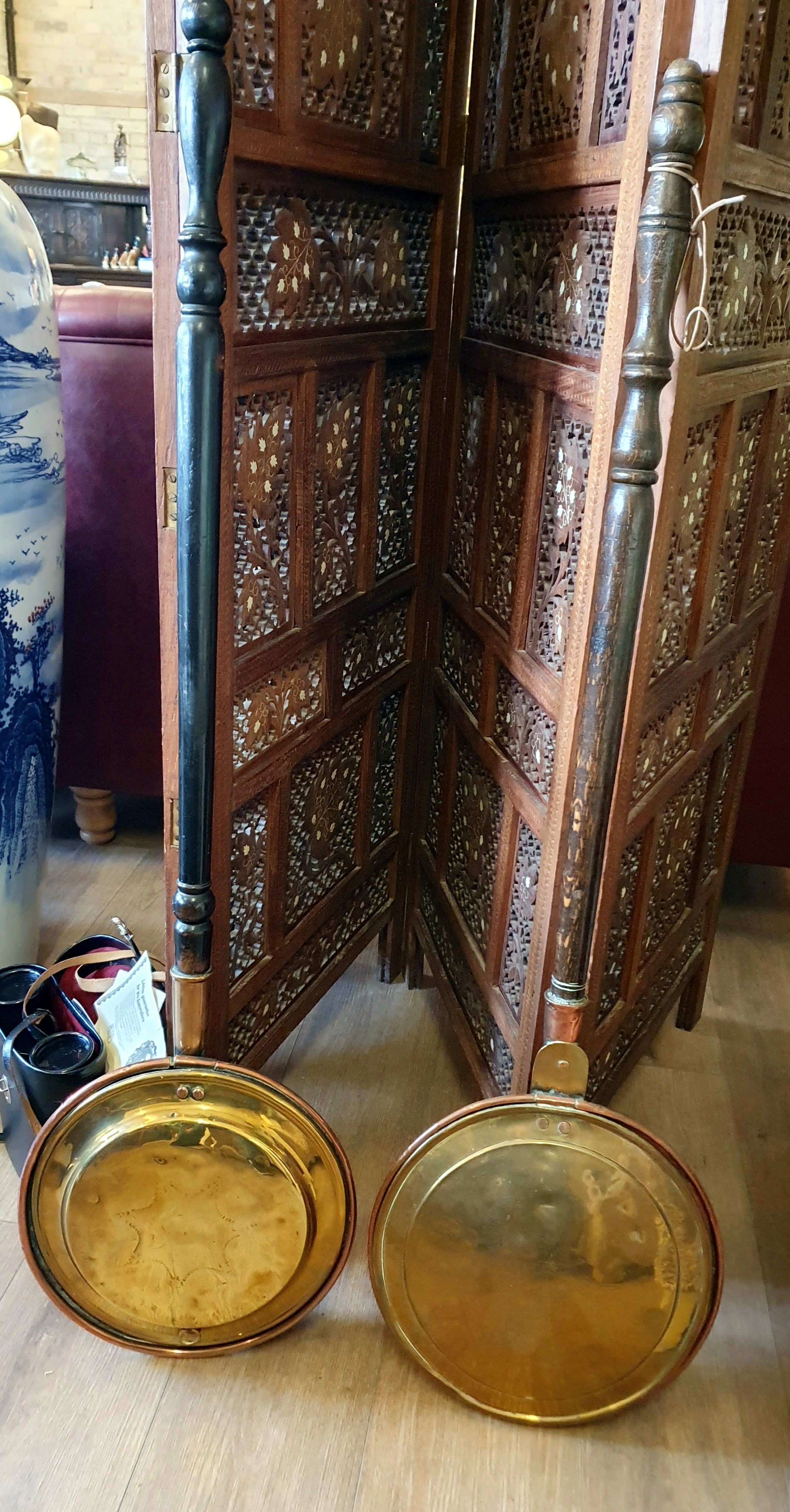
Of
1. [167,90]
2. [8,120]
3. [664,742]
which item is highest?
[8,120]

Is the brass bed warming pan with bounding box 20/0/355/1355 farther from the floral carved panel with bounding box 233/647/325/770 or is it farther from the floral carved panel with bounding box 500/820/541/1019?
the floral carved panel with bounding box 500/820/541/1019

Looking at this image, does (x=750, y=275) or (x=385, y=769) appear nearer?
(x=750, y=275)

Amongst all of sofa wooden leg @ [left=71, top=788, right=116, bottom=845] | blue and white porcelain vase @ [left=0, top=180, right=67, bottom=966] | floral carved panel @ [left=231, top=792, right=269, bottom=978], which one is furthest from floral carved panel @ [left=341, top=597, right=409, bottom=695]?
sofa wooden leg @ [left=71, top=788, right=116, bottom=845]

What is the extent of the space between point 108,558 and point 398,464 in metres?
0.71

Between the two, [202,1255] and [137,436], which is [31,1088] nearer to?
[202,1255]

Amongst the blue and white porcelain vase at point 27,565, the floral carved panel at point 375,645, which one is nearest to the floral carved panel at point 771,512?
the floral carved panel at point 375,645

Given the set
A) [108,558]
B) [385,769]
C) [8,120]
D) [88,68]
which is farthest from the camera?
[88,68]

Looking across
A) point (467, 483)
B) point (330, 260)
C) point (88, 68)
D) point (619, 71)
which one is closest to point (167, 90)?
point (330, 260)

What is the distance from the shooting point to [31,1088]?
1229mm

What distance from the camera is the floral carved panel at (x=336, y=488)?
1142 millimetres

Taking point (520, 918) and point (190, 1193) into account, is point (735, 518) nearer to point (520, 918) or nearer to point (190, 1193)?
point (520, 918)

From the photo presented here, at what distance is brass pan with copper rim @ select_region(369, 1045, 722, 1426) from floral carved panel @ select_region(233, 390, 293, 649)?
54 cm

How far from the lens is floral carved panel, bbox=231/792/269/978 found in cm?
117

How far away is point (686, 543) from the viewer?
1064 millimetres
